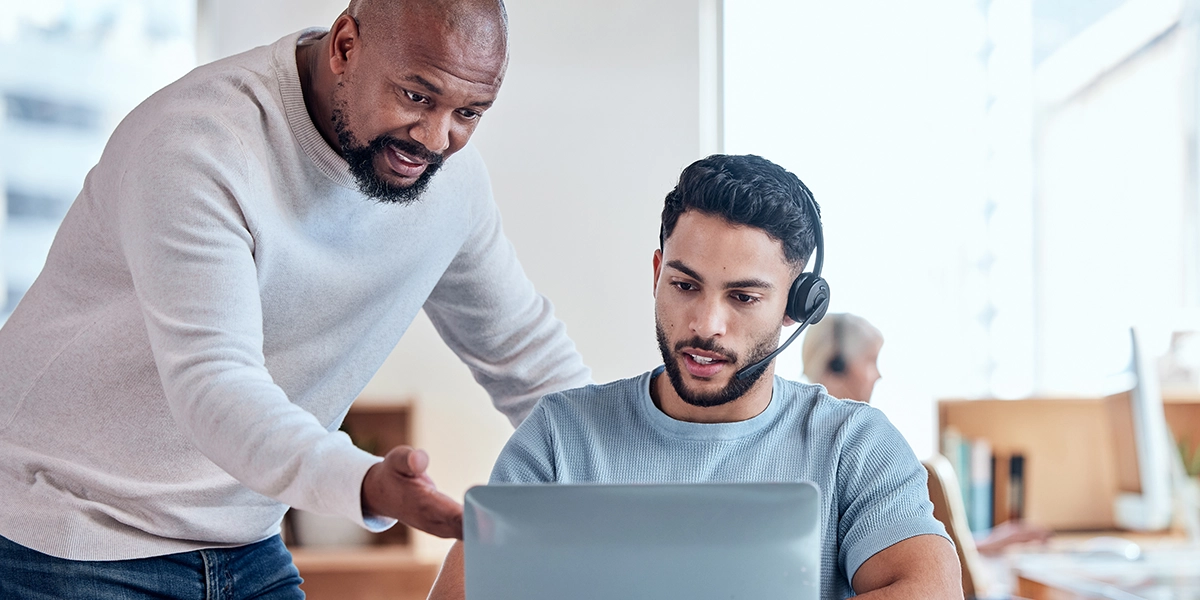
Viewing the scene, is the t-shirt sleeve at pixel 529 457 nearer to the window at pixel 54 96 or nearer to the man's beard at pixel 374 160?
the man's beard at pixel 374 160

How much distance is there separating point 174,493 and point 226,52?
219cm

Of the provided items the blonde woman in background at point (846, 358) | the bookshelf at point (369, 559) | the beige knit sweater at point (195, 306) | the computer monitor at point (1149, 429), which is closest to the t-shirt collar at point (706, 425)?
the beige knit sweater at point (195, 306)

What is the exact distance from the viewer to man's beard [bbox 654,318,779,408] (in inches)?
51.5

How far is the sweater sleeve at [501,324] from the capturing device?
1.55 metres

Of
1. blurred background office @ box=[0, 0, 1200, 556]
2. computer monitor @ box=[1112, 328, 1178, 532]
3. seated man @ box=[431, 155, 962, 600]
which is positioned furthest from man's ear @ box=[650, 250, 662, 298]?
blurred background office @ box=[0, 0, 1200, 556]

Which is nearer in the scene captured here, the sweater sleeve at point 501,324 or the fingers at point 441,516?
the fingers at point 441,516

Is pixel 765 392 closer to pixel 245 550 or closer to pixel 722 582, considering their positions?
pixel 722 582

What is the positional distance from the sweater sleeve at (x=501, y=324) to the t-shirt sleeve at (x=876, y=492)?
468 mm

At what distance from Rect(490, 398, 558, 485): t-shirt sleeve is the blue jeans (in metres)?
0.37

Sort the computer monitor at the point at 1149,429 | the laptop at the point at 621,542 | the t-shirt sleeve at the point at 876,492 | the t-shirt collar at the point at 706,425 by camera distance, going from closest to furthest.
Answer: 1. the laptop at the point at 621,542
2. the t-shirt sleeve at the point at 876,492
3. the t-shirt collar at the point at 706,425
4. the computer monitor at the point at 1149,429

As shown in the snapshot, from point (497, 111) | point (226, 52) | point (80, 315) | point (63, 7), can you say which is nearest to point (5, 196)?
point (63, 7)

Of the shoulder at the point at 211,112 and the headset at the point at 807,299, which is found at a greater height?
the shoulder at the point at 211,112

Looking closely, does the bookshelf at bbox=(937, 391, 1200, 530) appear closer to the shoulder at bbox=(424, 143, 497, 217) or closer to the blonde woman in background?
the blonde woman in background

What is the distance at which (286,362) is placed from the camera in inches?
52.9
